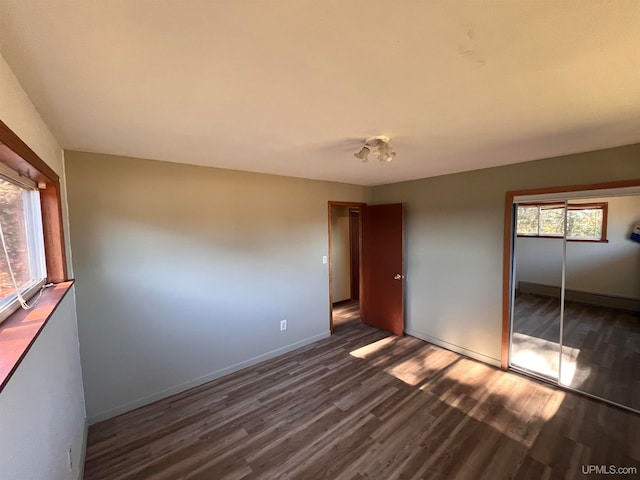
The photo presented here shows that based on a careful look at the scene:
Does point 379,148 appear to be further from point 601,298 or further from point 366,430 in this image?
point 601,298

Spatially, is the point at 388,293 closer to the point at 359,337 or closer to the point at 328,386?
the point at 359,337

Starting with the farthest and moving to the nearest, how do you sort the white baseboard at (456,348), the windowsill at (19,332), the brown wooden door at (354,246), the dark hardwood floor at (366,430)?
the brown wooden door at (354,246), the white baseboard at (456,348), the dark hardwood floor at (366,430), the windowsill at (19,332)

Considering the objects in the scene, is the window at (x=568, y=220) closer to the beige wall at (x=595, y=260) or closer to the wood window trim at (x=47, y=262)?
the beige wall at (x=595, y=260)

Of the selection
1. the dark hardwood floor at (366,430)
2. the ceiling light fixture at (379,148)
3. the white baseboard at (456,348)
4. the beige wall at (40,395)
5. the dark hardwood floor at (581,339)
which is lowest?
the dark hardwood floor at (366,430)

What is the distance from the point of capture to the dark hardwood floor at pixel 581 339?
8.48 feet

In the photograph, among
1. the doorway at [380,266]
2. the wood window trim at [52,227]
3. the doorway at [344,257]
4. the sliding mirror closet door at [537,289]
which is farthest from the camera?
the doorway at [344,257]

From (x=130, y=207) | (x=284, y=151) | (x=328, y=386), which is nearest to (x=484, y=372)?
(x=328, y=386)

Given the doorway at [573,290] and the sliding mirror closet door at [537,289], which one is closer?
the doorway at [573,290]

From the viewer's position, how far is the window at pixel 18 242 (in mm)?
1128

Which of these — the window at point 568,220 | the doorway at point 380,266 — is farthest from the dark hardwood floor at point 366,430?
the window at point 568,220

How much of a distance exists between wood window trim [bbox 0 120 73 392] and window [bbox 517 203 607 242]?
3777 mm

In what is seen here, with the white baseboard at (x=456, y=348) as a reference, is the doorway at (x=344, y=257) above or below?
above

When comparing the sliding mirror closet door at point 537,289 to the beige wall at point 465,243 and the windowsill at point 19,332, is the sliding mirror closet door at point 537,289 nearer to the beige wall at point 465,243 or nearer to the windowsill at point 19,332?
the beige wall at point 465,243

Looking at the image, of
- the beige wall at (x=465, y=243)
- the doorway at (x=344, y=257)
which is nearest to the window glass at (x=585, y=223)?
the beige wall at (x=465, y=243)
